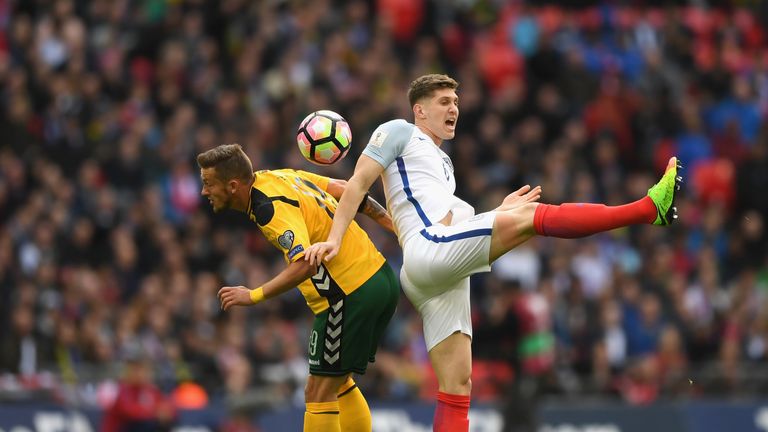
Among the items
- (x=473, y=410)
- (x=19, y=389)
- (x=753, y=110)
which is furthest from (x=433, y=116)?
(x=753, y=110)

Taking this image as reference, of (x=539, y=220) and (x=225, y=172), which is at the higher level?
(x=225, y=172)

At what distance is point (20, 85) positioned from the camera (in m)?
19.1

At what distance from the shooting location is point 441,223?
969 cm

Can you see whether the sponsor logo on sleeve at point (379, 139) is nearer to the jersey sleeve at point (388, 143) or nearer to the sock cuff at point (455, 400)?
the jersey sleeve at point (388, 143)

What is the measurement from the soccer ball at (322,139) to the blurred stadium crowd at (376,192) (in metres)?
5.85

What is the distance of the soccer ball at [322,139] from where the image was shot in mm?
9859

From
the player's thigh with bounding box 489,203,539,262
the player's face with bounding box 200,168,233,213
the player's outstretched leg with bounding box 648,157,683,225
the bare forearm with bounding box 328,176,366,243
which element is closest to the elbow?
the bare forearm with bounding box 328,176,366,243

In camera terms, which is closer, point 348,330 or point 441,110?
point 348,330

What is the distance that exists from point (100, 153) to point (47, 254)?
1.76 meters

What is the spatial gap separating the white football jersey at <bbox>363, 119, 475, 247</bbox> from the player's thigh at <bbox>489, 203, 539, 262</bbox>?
48 cm

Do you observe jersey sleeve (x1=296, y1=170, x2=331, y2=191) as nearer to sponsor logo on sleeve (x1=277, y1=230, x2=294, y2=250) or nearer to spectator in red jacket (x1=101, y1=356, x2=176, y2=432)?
sponsor logo on sleeve (x1=277, y1=230, x2=294, y2=250)

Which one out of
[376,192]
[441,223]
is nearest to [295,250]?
[441,223]

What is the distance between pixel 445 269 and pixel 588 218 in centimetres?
99

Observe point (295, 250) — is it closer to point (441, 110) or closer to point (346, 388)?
point (346, 388)
